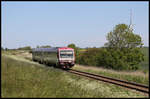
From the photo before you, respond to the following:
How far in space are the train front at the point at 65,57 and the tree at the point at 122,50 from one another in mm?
32626

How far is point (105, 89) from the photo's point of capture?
11773 mm

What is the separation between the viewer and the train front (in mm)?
25420

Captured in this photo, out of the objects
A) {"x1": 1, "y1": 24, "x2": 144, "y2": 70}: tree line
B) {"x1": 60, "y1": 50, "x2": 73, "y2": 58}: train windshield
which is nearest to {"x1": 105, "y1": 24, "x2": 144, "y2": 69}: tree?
{"x1": 1, "y1": 24, "x2": 144, "y2": 70}: tree line

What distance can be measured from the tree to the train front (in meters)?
32.6

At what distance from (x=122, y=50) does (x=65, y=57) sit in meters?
35.3

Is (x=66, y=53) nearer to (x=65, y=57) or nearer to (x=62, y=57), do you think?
(x=65, y=57)

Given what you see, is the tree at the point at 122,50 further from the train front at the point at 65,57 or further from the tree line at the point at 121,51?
the train front at the point at 65,57

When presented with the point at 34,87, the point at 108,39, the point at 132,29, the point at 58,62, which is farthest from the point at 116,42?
the point at 34,87

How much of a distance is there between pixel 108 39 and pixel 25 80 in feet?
168

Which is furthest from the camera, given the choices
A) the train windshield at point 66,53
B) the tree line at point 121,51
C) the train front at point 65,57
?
the tree line at point 121,51

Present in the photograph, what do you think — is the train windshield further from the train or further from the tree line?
the tree line

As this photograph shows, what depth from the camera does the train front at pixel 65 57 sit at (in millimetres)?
25420

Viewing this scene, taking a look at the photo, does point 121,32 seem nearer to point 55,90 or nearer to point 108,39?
point 108,39

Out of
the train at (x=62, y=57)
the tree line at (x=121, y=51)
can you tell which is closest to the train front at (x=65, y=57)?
the train at (x=62, y=57)
